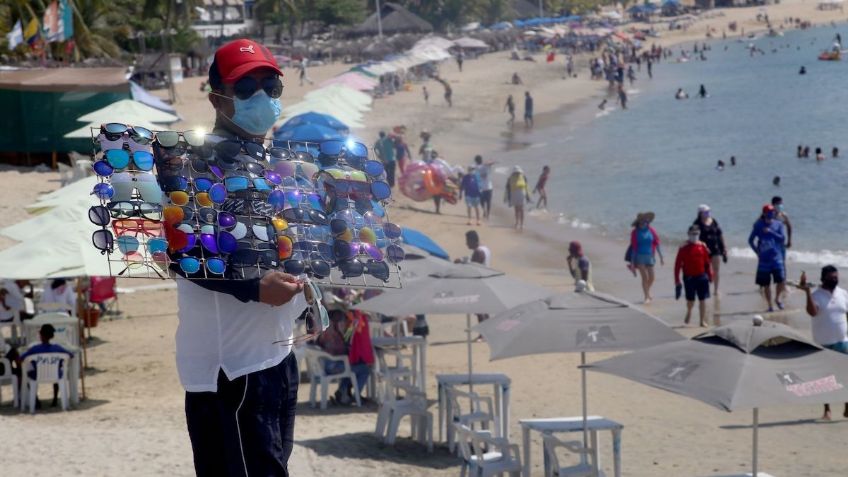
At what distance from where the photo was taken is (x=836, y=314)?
11.0 m

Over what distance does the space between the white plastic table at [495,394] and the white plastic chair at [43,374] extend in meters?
3.53

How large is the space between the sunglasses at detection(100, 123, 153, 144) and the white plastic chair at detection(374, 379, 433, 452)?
6.95 meters

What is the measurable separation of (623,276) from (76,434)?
41.8 feet

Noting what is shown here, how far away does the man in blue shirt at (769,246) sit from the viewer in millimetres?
16328

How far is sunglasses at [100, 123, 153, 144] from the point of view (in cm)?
331

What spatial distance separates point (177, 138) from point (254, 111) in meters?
0.23

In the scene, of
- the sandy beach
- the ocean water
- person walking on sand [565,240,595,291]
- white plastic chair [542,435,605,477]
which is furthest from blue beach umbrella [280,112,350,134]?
white plastic chair [542,435,605,477]

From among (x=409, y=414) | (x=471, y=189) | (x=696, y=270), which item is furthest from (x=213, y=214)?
(x=471, y=189)

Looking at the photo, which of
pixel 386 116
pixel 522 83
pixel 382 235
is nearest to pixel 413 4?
pixel 522 83

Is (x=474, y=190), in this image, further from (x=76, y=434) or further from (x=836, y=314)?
(x=76, y=434)

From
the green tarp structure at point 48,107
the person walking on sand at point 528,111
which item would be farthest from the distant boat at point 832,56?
the green tarp structure at point 48,107

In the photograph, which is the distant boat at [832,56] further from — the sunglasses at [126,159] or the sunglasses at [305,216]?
the sunglasses at [126,159]

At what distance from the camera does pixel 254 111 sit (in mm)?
3414

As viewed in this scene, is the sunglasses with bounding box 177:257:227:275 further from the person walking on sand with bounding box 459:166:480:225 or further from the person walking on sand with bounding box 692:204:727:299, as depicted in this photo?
the person walking on sand with bounding box 459:166:480:225
